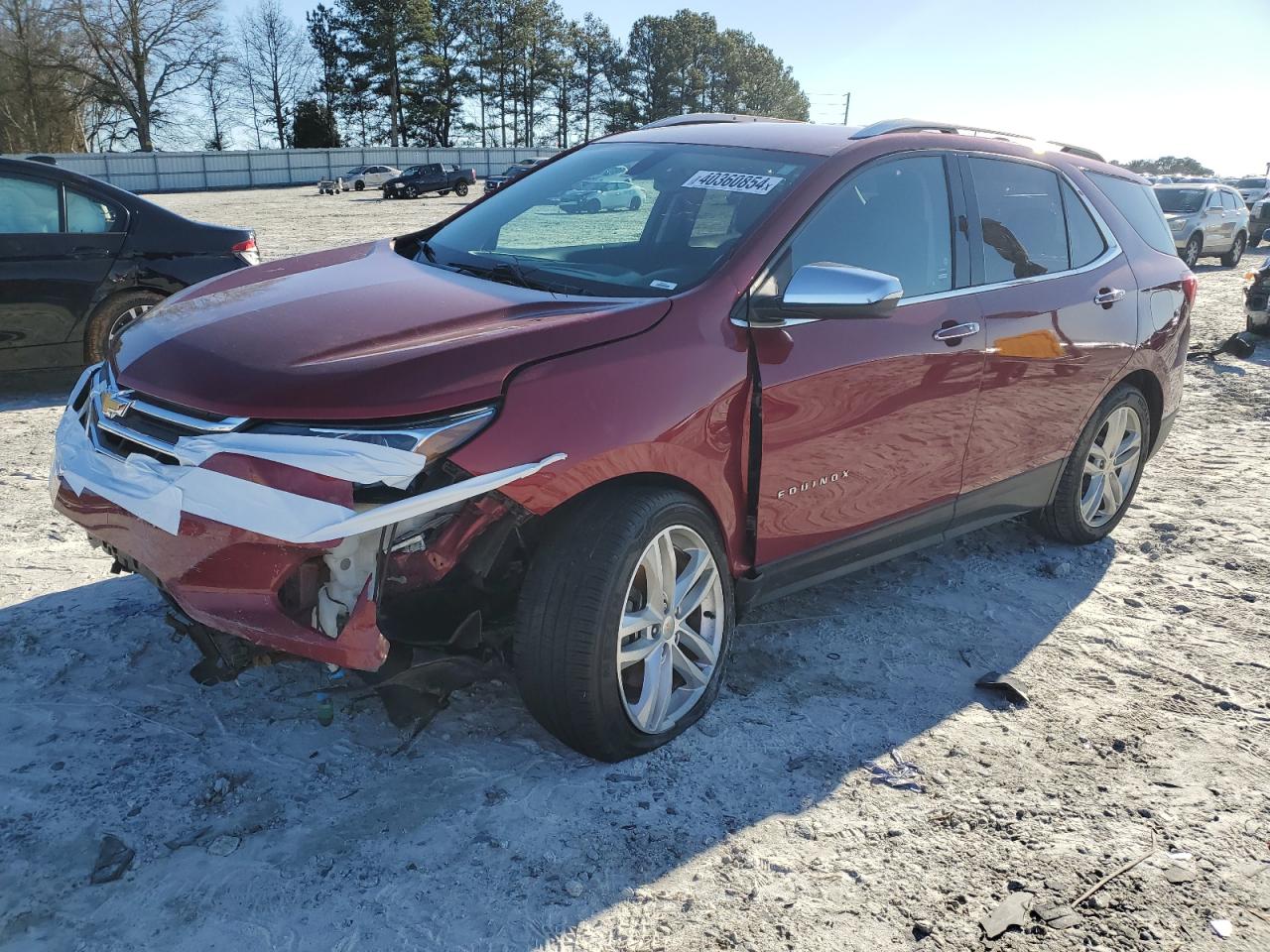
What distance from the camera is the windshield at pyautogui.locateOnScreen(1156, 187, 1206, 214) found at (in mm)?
20906

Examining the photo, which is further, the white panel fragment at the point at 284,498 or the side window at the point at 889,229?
the side window at the point at 889,229

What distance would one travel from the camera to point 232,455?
2602mm

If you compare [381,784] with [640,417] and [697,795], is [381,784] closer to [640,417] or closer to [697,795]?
[697,795]

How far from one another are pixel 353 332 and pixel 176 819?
142cm

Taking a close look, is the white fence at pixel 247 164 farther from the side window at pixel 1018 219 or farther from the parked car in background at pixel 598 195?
the side window at pixel 1018 219

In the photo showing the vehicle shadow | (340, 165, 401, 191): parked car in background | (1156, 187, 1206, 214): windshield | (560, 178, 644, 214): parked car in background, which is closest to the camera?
the vehicle shadow

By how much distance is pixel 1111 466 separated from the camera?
17.0ft

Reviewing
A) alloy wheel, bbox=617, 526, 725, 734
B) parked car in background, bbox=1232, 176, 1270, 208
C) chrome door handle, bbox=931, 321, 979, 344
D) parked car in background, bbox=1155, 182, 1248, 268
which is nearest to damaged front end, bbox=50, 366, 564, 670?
alloy wheel, bbox=617, 526, 725, 734

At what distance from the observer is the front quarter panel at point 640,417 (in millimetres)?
2758

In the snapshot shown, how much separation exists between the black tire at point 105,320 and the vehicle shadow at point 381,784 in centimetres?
367

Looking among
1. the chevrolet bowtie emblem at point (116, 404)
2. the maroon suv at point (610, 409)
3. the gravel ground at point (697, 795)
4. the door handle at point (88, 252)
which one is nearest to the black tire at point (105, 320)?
the door handle at point (88, 252)

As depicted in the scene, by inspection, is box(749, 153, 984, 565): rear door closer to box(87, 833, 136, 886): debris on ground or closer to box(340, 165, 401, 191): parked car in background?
box(87, 833, 136, 886): debris on ground

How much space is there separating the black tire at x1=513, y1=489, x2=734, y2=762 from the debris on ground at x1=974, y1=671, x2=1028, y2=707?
154cm

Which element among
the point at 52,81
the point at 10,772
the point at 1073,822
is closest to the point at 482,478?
the point at 10,772
